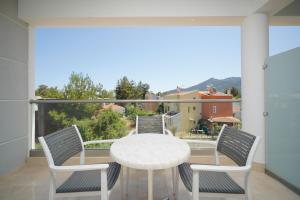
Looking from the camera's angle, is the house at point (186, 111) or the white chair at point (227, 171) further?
the house at point (186, 111)

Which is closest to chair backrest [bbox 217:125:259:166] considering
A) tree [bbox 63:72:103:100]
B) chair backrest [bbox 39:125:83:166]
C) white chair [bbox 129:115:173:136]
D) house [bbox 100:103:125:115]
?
white chair [bbox 129:115:173:136]

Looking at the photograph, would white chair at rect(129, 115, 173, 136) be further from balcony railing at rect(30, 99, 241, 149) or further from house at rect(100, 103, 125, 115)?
house at rect(100, 103, 125, 115)

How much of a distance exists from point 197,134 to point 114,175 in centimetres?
221

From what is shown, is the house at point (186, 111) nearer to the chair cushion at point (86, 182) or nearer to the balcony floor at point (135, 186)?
the balcony floor at point (135, 186)

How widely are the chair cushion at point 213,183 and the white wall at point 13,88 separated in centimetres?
297

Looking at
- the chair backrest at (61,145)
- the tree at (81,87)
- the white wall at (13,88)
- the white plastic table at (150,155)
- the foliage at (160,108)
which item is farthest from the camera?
the tree at (81,87)

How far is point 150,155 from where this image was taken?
1.54 meters

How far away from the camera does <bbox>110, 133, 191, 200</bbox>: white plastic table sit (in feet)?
4.46

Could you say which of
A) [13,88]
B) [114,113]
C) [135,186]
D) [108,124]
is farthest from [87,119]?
[135,186]

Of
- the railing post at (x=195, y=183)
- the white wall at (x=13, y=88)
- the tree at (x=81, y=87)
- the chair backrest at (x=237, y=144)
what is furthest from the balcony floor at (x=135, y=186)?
the tree at (x=81, y=87)

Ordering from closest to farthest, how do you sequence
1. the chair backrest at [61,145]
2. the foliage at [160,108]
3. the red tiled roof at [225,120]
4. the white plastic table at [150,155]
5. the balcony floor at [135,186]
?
the white plastic table at [150,155] → the chair backrest at [61,145] → the balcony floor at [135,186] → the red tiled roof at [225,120] → the foliage at [160,108]

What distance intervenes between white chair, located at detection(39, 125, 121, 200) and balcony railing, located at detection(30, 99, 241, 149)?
1878 millimetres

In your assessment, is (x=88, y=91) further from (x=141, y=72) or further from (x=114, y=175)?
(x=141, y=72)

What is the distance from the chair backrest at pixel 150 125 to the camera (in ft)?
9.87
